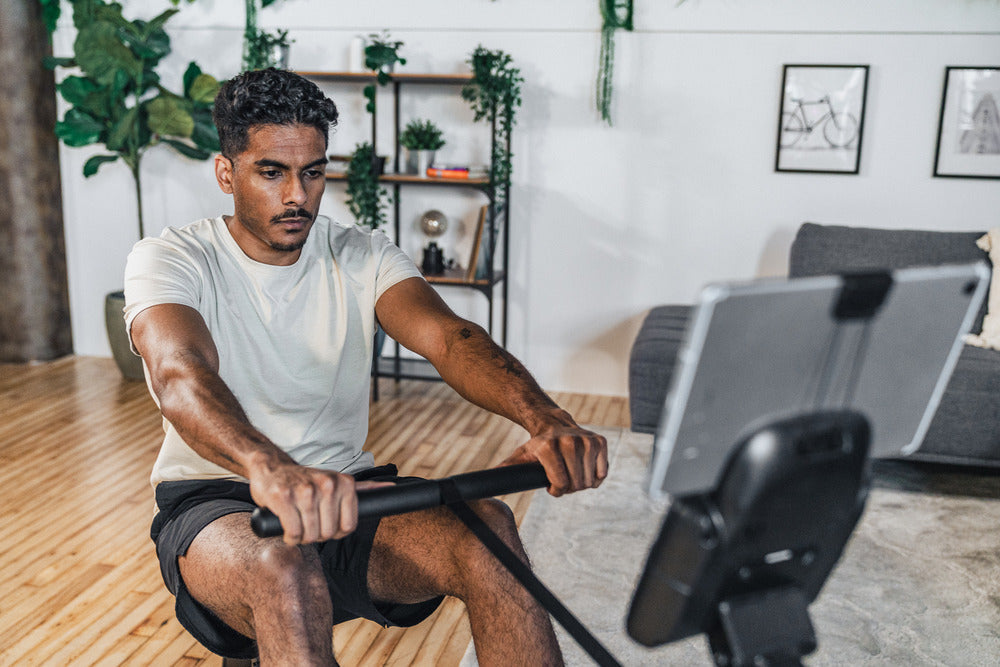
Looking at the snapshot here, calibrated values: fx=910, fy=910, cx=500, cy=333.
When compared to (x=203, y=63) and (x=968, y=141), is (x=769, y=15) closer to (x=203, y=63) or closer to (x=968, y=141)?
(x=968, y=141)

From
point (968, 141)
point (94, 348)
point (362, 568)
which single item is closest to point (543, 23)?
point (968, 141)

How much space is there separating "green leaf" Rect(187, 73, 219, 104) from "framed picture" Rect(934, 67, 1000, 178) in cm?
323

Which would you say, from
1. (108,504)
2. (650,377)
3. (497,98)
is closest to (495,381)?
(650,377)

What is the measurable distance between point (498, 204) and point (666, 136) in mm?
822

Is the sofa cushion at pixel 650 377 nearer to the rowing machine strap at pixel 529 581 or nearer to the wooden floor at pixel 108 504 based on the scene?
the wooden floor at pixel 108 504

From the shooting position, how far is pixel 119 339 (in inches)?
172

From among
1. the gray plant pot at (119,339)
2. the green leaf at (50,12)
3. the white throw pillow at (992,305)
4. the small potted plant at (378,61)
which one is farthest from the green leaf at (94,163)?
the white throw pillow at (992,305)

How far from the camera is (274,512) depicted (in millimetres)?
989

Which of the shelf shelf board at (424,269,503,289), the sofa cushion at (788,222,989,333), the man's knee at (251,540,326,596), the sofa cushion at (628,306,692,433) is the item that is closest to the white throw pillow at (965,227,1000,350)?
the sofa cushion at (788,222,989,333)

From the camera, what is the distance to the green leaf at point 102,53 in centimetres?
409

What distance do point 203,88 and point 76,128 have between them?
622mm

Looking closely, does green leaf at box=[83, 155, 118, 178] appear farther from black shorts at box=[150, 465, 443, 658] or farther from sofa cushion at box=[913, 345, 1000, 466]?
sofa cushion at box=[913, 345, 1000, 466]

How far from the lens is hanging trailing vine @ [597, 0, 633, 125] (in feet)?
13.1

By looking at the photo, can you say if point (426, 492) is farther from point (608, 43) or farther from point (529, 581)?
point (608, 43)
